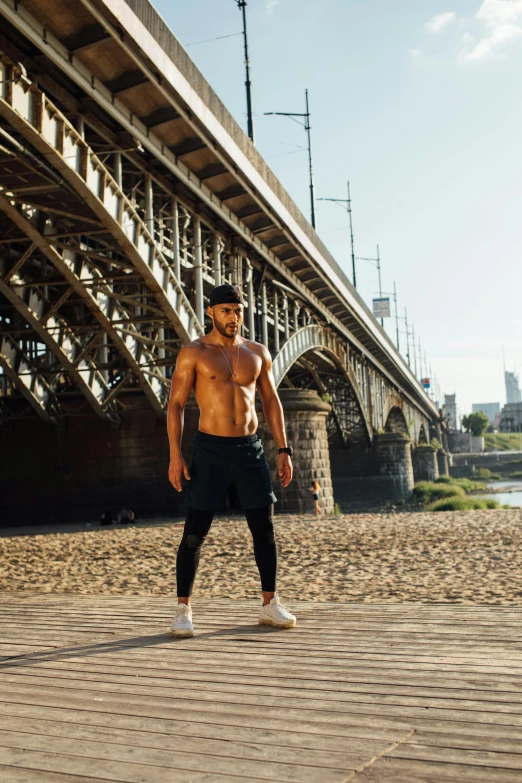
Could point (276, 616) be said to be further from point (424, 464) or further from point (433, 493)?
point (424, 464)

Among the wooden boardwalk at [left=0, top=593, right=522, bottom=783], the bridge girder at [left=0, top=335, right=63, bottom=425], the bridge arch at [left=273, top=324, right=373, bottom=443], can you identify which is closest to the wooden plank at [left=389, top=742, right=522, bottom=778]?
the wooden boardwalk at [left=0, top=593, right=522, bottom=783]

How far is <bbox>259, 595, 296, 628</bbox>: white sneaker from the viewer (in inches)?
174

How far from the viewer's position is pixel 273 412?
4988 mm

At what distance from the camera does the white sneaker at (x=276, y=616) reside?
14.5 ft

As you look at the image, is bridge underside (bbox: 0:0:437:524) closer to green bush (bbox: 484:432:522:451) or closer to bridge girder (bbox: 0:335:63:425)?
bridge girder (bbox: 0:335:63:425)

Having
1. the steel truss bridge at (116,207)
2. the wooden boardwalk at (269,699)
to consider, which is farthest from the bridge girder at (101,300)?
the wooden boardwalk at (269,699)

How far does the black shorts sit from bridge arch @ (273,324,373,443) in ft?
61.5

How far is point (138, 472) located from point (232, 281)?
5459 mm

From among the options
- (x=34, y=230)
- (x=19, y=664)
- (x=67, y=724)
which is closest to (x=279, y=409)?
(x=19, y=664)

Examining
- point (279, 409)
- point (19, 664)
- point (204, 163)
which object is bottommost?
point (19, 664)

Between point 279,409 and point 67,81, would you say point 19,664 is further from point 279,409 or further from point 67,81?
point 67,81

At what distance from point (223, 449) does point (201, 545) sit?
0.51 metres

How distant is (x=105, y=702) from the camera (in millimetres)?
3137

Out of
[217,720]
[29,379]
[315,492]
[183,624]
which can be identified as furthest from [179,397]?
[315,492]
